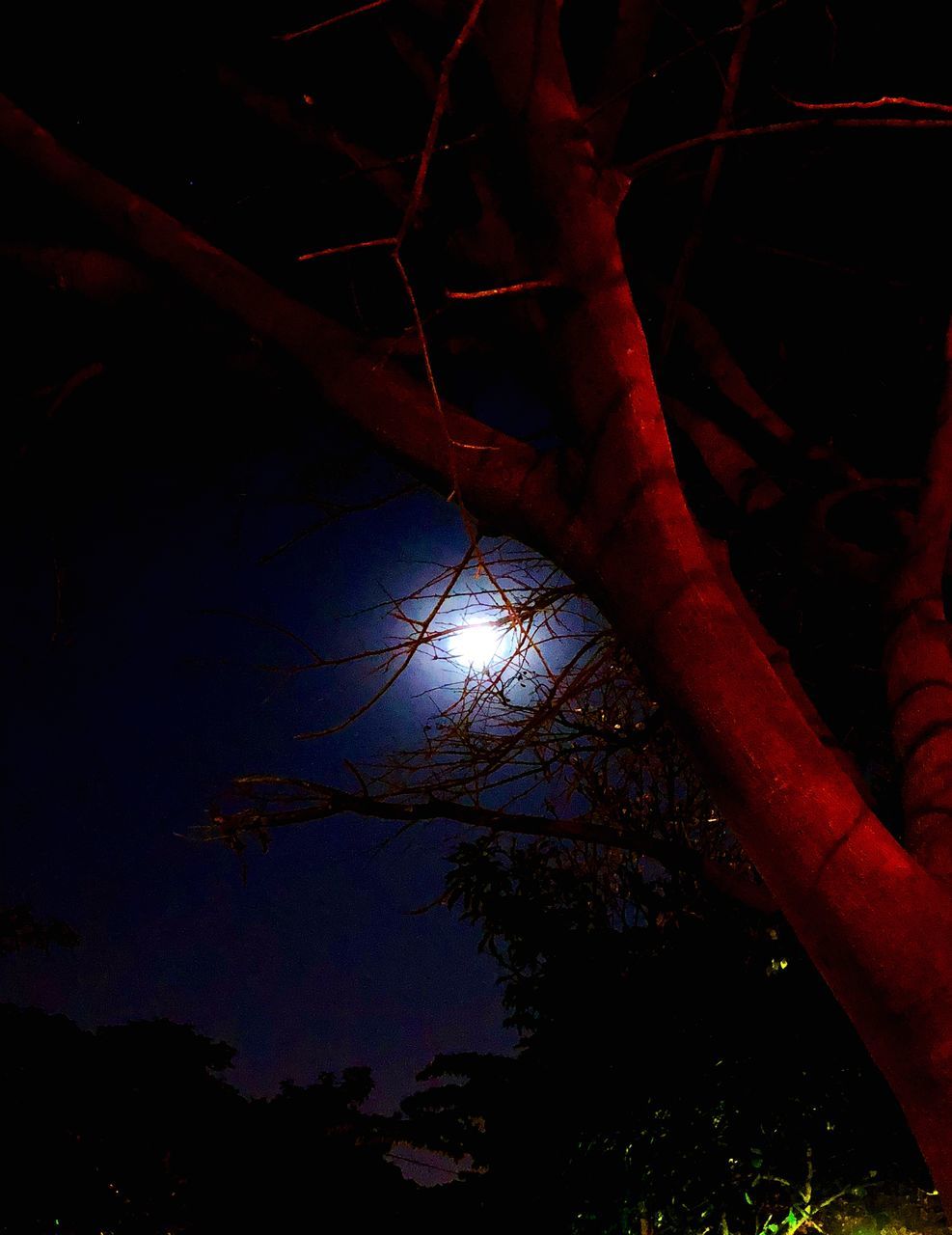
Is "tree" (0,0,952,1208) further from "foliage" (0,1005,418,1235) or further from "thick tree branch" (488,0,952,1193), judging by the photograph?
"foliage" (0,1005,418,1235)

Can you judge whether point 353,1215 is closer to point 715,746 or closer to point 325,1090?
point 325,1090

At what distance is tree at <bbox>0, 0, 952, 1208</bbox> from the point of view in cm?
173

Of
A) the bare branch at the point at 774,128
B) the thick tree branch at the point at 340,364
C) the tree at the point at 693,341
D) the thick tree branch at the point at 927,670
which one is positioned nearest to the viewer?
the tree at the point at 693,341

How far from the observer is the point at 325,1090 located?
11.7 metres

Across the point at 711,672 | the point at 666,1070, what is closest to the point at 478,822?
the point at 711,672

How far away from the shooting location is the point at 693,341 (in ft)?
13.3

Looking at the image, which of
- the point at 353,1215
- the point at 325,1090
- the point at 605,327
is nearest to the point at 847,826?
the point at 605,327

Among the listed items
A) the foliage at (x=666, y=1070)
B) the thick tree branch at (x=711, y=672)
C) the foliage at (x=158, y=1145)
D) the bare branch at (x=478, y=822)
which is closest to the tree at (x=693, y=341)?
the thick tree branch at (x=711, y=672)

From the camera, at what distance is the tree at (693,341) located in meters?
1.73

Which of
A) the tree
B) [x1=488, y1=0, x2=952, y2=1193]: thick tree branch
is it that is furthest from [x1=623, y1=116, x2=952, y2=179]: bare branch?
[x1=488, y1=0, x2=952, y2=1193]: thick tree branch

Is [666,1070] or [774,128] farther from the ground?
[774,128]

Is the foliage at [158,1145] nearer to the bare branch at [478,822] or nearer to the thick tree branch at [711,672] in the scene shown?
the bare branch at [478,822]

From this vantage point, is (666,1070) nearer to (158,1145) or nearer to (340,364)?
(158,1145)

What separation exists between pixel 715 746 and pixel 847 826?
1.05ft
